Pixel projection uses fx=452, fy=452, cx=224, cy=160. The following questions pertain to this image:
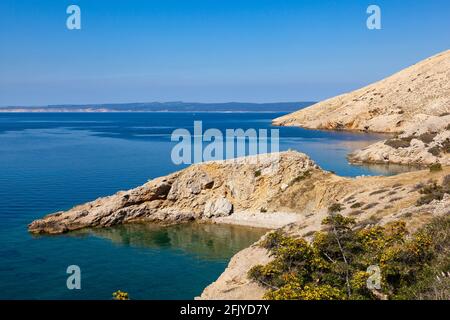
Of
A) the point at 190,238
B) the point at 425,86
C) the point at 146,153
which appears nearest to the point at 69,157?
the point at 146,153

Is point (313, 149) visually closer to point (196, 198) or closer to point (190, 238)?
point (196, 198)

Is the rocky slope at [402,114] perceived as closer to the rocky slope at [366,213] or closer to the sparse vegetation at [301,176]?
the sparse vegetation at [301,176]

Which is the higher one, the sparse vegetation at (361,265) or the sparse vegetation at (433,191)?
the sparse vegetation at (433,191)

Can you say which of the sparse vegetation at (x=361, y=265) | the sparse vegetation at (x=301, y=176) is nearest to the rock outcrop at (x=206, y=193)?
the sparse vegetation at (x=301, y=176)

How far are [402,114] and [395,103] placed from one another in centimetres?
862

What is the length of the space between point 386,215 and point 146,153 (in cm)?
7159

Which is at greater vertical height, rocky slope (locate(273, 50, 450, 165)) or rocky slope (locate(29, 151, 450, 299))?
rocky slope (locate(273, 50, 450, 165))

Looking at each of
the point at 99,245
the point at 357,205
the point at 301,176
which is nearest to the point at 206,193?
the point at 301,176

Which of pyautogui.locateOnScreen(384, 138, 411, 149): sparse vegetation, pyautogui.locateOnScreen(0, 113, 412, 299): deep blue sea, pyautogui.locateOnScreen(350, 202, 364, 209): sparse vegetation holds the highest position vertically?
pyautogui.locateOnScreen(384, 138, 411, 149): sparse vegetation

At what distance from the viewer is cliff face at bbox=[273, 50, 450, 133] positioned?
131m

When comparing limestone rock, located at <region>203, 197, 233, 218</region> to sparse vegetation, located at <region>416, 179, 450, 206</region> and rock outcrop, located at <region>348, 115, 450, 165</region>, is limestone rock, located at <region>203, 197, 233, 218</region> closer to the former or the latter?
sparse vegetation, located at <region>416, 179, 450, 206</region>

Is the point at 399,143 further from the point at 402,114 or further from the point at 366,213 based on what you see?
the point at 366,213

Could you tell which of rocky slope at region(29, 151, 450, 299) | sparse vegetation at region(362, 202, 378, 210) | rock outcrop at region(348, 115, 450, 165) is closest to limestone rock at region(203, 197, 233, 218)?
rocky slope at region(29, 151, 450, 299)

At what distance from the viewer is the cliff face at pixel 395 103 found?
131m
